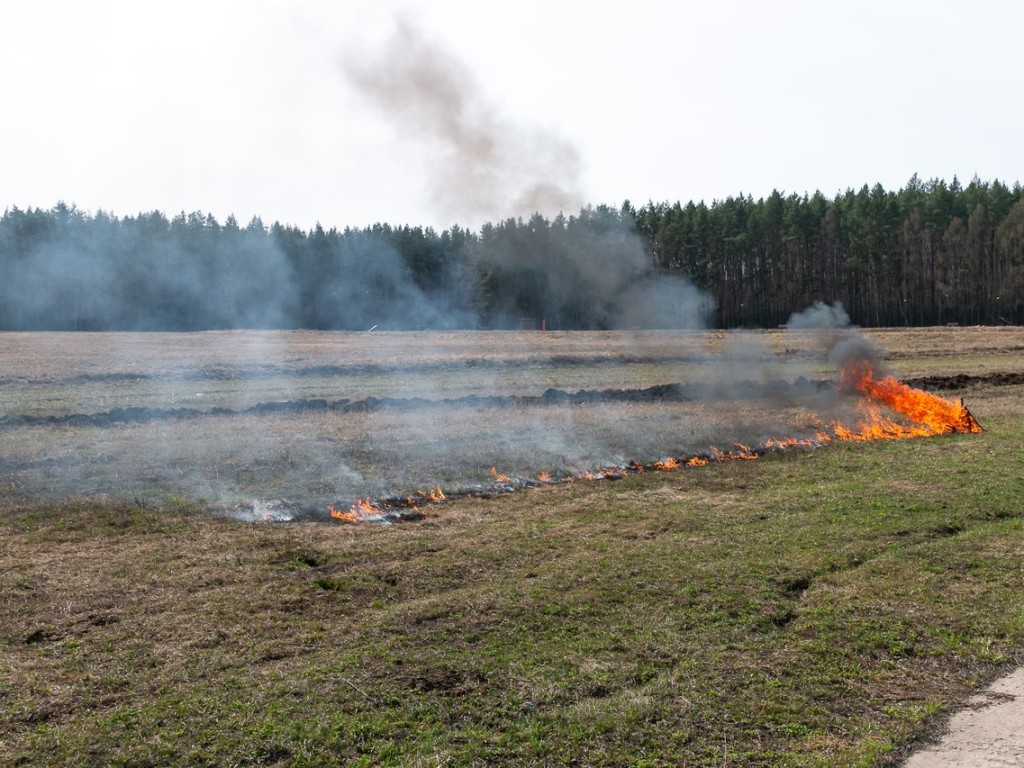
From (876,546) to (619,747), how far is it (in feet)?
22.4

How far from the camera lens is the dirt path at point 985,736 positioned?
21.0 ft

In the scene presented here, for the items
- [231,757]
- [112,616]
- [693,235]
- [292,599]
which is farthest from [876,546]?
[693,235]

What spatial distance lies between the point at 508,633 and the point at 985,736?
438 centimetres

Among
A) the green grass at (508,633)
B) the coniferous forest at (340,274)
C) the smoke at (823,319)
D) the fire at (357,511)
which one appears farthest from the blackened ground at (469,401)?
the fire at (357,511)

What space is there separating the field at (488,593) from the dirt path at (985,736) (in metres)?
0.21

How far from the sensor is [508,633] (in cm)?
883

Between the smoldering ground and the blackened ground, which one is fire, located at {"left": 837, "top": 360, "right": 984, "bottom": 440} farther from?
the blackened ground

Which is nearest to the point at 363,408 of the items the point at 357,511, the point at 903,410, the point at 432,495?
the point at 432,495

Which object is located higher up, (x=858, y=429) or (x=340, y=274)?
(x=340, y=274)

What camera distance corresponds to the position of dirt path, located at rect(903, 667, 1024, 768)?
21.0 feet

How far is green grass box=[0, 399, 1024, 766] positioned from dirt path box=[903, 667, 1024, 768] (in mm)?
212

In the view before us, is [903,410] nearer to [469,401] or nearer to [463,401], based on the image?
[469,401]

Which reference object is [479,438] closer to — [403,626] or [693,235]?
[403,626]

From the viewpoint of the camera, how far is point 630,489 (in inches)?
629
